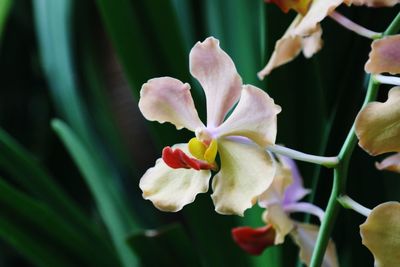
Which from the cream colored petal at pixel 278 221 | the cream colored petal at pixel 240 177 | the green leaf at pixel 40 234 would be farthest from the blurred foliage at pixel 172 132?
the cream colored petal at pixel 240 177

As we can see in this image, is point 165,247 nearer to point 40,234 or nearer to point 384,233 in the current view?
point 40,234

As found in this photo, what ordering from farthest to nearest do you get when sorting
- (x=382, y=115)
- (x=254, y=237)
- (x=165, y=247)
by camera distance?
(x=165, y=247)
(x=254, y=237)
(x=382, y=115)

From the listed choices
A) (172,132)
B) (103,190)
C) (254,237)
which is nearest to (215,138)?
(254,237)

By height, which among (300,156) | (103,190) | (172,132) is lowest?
(103,190)

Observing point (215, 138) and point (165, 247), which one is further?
point (165, 247)

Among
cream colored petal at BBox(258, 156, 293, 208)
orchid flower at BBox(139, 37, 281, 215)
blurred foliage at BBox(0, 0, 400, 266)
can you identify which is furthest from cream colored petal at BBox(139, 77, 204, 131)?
blurred foliage at BBox(0, 0, 400, 266)

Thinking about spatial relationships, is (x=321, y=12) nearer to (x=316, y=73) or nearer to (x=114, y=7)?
(x=316, y=73)

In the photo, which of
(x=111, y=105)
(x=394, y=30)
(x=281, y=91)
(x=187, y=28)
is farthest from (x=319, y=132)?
(x=111, y=105)
